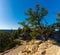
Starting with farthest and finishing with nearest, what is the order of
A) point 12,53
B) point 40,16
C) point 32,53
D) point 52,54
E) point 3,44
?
point 3,44, point 40,16, point 12,53, point 32,53, point 52,54

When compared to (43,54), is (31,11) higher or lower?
higher

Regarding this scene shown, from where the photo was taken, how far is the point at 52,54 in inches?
452

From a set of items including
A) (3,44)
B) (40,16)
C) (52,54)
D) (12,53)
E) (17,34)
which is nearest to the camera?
(52,54)

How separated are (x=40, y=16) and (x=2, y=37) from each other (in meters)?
6.19

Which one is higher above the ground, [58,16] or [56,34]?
[58,16]

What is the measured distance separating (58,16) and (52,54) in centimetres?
520

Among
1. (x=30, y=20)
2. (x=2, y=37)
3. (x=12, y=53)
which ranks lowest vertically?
(x=12, y=53)

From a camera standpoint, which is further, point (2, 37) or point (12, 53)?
point (2, 37)

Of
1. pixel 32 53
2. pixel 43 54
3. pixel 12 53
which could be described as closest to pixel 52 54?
pixel 43 54

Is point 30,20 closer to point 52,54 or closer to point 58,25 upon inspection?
point 58,25

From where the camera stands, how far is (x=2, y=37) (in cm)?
1938

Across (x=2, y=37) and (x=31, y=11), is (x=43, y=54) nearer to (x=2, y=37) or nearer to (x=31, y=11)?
(x=31, y=11)

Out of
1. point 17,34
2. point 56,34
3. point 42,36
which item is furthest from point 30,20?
point 17,34

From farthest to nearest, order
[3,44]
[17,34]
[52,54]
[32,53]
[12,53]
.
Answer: [17,34]
[3,44]
[12,53]
[32,53]
[52,54]
